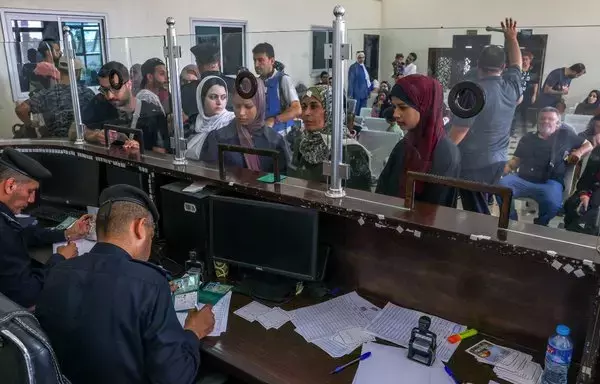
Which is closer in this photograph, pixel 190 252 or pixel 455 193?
pixel 455 193

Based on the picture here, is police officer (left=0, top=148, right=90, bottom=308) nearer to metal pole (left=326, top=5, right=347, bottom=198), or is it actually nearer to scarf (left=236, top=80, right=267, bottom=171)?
scarf (left=236, top=80, right=267, bottom=171)

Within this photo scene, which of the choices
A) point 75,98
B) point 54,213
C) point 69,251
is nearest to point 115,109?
point 75,98

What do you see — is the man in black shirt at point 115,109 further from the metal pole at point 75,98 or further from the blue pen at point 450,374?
the blue pen at point 450,374

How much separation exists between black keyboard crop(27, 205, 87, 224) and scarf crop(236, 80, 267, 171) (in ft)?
3.48

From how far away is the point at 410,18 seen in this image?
9.03 metres

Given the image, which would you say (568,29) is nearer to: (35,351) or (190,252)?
(190,252)

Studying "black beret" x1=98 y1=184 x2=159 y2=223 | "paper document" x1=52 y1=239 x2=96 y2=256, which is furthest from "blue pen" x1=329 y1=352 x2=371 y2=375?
"paper document" x1=52 y1=239 x2=96 y2=256

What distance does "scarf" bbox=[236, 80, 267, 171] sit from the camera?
6.64 ft

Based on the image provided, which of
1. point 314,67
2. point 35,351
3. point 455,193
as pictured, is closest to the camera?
point 35,351

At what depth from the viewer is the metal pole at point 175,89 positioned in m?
1.99

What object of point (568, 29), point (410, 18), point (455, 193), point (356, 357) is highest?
point (410, 18)

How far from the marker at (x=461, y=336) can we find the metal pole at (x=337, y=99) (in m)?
0.57

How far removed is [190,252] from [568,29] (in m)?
1.60

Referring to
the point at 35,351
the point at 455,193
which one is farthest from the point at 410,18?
the point at 35,351
